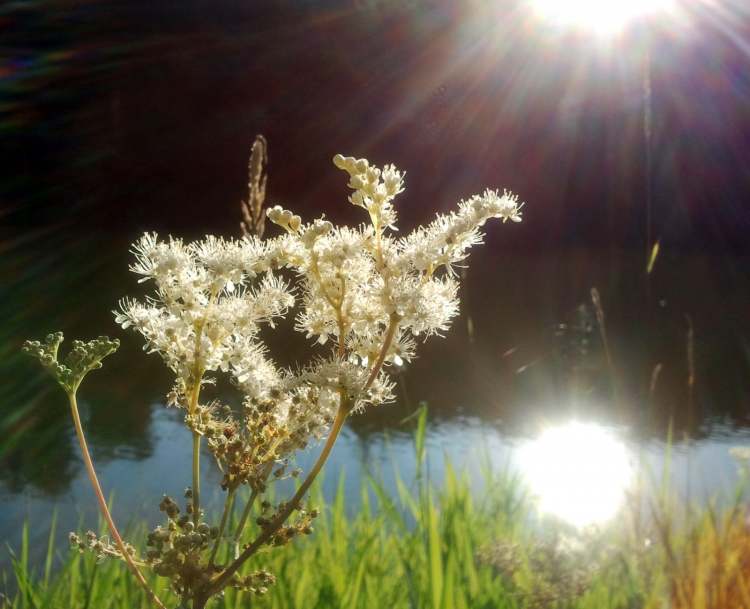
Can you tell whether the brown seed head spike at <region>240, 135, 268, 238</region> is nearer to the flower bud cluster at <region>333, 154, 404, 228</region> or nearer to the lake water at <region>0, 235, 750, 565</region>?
the lake water at <region>0, 235, 750, 565</region>

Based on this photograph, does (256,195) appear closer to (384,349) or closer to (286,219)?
(286,219)

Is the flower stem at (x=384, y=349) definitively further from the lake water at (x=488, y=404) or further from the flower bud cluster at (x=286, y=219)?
the lake water at (x=488, y=404)

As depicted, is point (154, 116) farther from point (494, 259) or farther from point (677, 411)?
point (677, 411)

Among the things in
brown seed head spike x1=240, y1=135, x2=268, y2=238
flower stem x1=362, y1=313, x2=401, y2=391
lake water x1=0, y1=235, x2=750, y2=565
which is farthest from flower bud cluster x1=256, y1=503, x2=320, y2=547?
lake water x1=0, y1=235, x2=750, y2=565

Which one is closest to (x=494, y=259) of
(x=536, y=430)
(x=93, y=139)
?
(x=93, y=139)

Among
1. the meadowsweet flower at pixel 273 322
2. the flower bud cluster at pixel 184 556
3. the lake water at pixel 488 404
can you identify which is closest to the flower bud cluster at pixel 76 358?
the meadowsweet flower at pixel 273 322

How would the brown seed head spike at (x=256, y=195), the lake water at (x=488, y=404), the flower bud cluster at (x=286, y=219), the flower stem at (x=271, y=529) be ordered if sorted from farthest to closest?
the lake water at (x=488, y=404)
the brown seed head spike at (x=256, y=195)
the flower bud cluster at (x=286, y=219)
the flower stem at (x=271, y=529)

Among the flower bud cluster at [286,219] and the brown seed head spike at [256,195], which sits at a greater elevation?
the brown seed head spike at [256,195]
